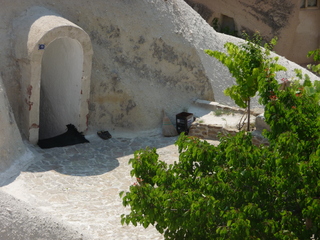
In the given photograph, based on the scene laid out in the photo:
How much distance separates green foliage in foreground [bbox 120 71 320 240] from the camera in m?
7.19

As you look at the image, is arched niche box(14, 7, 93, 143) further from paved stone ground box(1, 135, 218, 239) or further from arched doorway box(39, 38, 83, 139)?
paved stone ground box(1, 135, 218, 239)

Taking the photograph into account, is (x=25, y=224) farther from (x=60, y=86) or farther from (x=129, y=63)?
(x=129, y=63)

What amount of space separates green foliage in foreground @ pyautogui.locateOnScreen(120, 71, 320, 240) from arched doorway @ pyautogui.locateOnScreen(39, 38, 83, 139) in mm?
7145

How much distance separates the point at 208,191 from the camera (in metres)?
7.64

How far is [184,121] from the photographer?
51.7ft

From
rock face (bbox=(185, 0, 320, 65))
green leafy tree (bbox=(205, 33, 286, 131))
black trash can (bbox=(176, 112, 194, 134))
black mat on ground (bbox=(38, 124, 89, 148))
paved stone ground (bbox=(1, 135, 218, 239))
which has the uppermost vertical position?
rock face (bbox=(185, 0, 320, 65))

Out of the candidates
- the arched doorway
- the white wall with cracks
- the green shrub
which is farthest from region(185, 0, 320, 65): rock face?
the green shrub

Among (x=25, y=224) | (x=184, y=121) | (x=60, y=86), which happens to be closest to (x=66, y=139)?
(x=60, y=86)

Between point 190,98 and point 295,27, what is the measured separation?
977cm

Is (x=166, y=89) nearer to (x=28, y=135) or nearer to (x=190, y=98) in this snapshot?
(x=190, y=98)

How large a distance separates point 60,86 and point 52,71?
494mm

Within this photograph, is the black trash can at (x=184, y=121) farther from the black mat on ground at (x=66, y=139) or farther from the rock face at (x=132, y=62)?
the black mat on ground at (x=66, y=139)

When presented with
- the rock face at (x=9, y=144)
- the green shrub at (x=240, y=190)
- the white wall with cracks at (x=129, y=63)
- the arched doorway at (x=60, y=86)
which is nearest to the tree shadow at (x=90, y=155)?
the rock face at (x=9, y=144)

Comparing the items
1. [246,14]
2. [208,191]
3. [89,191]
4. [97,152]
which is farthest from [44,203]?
[246,14]
